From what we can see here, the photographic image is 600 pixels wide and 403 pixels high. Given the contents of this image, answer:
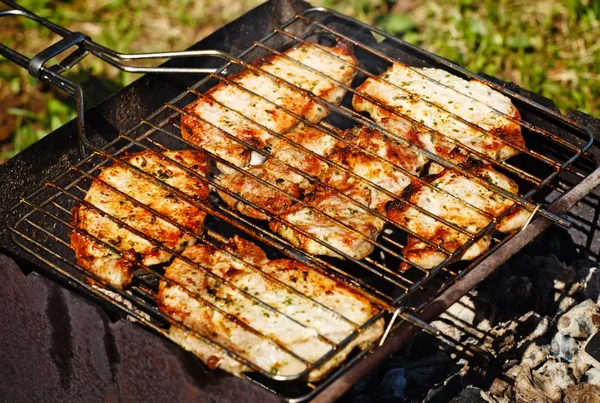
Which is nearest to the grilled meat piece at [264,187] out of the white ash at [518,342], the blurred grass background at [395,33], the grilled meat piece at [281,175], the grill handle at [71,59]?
the grilled meat piece at [281,175]

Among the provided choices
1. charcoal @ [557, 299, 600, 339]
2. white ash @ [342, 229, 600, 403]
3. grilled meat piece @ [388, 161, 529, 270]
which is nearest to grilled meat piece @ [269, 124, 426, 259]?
grilled meat piece @ [388, 161, 529, 270]

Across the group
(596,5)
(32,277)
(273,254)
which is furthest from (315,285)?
(596,5)

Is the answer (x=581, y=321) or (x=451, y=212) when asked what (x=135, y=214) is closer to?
(x=451, y=212)

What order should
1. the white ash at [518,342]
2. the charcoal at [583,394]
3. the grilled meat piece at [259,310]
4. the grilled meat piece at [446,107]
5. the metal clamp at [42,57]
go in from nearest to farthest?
the grilled meat piece at [259,310] → the charcoal at [583,394] → the white ash at [518,342] → the metal clamp at [42,57] → the grilled meat piece at [446,107]

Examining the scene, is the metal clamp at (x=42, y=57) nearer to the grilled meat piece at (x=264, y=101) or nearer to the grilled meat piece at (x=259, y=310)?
the grilled meat piece at (x=264, y=101)

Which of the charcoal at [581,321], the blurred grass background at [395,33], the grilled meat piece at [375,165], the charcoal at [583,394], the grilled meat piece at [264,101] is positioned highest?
the blurred grass background at [395,33]

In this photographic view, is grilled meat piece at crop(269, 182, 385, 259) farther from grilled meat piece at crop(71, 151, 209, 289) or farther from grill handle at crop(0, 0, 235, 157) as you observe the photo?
grill handle at crop(0, 0, 235, 157)

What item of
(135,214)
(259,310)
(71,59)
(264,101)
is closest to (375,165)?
(264,101)

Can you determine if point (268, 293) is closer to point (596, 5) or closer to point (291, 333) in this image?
point (291, 333)
